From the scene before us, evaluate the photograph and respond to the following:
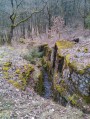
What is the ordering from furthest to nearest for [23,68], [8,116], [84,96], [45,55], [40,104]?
[45,55] → [23,68] → [84,96] → [40,104] → [8,116]

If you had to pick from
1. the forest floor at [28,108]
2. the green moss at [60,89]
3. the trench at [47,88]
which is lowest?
the trench at [47,88]

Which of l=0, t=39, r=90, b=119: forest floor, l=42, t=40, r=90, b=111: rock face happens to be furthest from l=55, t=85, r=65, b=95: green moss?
l=0, t=39, r=90, b=119: forest floor

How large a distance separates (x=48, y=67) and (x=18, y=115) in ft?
27.0

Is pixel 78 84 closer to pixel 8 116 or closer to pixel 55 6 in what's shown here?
pixel 8 116

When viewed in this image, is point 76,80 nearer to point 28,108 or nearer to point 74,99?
point 74,99

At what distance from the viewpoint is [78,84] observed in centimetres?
768

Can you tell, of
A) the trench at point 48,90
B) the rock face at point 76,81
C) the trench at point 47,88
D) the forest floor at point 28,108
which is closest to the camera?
the forest floor at point 28,108

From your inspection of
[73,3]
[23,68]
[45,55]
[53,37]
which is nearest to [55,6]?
[73,3]

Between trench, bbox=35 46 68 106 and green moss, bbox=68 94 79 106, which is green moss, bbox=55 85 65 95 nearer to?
trench, bbox=35 46 68 106

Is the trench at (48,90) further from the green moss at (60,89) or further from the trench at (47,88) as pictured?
the green moss at (60,89)

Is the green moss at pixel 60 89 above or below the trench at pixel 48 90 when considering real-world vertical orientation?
above

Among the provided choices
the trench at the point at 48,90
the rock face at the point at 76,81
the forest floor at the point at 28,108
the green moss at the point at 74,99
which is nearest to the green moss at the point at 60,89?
the rock face at the point at 76,81

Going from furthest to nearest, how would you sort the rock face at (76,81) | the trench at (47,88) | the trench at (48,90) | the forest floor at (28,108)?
the trench at (47,88) < the trench at (48,90) < the rock face at (76,81) < the forest floor at (28,108)

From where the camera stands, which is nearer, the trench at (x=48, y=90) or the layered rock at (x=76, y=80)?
the layered rock at (x=76, y=80)
